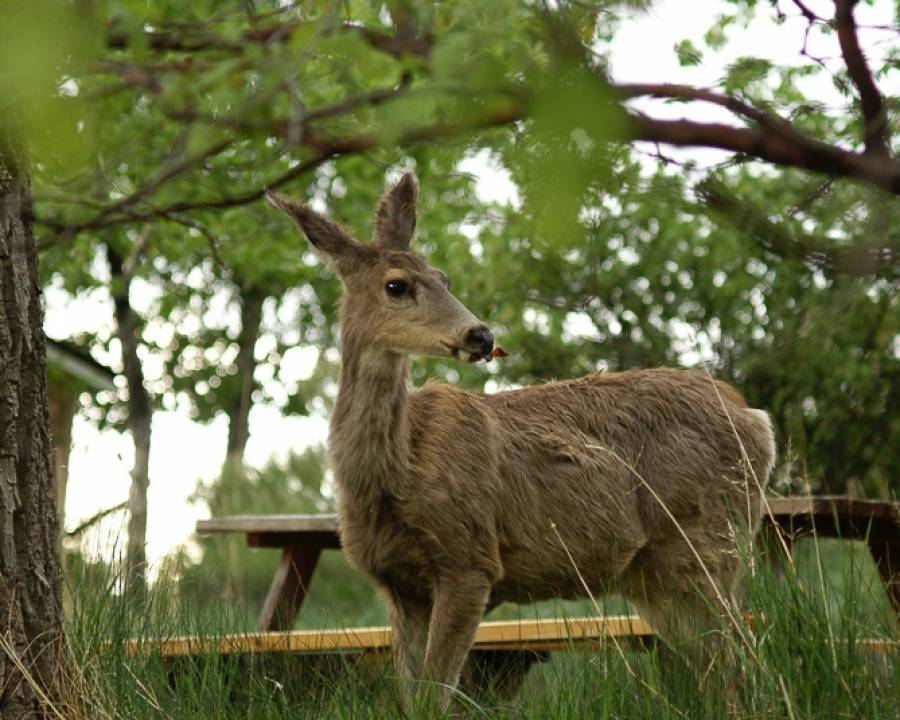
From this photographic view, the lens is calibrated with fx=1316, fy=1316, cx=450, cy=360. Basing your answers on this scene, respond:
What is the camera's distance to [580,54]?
141 centimetres

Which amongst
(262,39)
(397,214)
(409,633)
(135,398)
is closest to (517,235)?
(397,214)

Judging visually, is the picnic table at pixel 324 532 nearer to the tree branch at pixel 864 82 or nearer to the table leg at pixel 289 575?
the table leg at pixel 289 575

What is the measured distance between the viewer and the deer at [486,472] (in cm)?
517

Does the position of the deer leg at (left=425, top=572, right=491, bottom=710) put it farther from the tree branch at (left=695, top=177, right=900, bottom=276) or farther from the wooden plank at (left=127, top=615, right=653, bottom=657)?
the tree branch at (left=695, top=177, right=900, bottom=276)

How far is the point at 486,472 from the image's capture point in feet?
17.7

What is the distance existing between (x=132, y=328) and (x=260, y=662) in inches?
482

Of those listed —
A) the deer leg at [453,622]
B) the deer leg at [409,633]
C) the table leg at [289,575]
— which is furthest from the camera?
the table leg at [289,575]

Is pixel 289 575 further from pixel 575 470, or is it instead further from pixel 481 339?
pixel 481 339

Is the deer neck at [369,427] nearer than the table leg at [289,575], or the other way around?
the deer neck at [369,427]

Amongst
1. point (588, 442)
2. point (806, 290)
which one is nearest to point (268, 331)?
point (806, 290)

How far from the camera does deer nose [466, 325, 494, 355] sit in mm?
5066

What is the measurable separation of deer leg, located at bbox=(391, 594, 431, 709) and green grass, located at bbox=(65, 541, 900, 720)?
15cm

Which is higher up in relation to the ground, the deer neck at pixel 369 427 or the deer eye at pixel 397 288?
the deer eye at pixel 397 288

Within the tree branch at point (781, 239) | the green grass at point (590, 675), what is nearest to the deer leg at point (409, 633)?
the green grass at point (590, 675)
